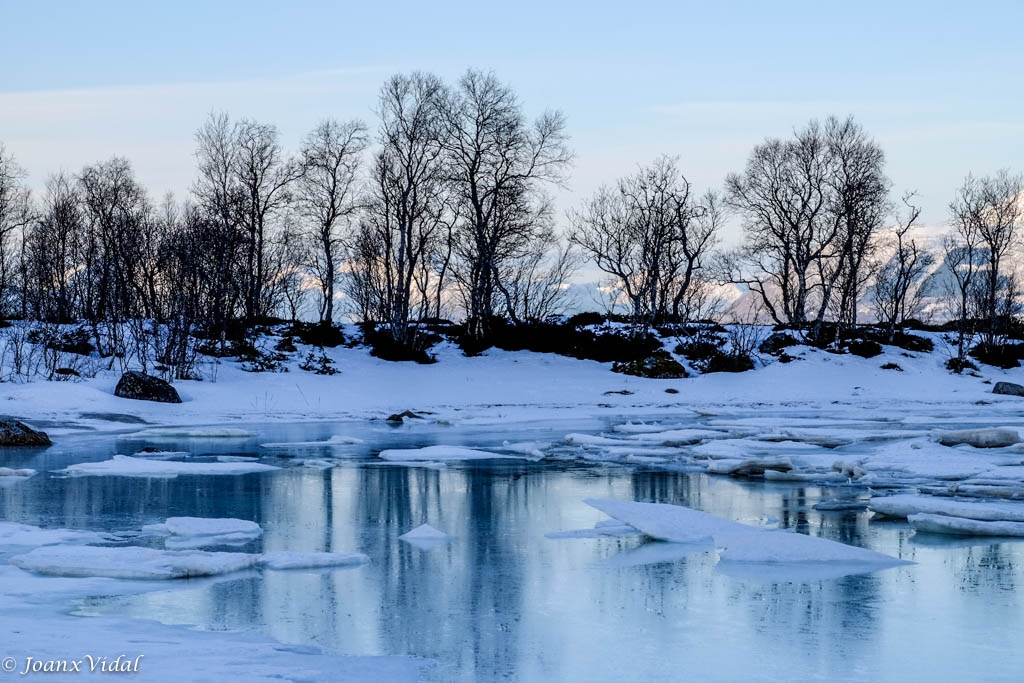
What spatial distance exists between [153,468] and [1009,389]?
25.3 meters

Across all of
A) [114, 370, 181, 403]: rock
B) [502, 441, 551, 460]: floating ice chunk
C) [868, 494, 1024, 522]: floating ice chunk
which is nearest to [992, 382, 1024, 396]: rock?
[502, 441, 551, 460]: floating ice chunk

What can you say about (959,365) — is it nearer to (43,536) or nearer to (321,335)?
(321,335)

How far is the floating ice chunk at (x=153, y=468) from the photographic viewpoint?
12.2 m

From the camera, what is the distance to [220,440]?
17.1m

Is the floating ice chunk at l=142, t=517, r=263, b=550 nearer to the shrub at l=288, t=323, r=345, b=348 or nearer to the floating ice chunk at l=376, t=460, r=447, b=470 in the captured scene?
the floating ice chunk at l=376, t=460, r=447, b=470

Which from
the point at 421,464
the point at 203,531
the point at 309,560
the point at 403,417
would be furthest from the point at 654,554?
the point at 403,417

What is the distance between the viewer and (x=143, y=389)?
22953mm

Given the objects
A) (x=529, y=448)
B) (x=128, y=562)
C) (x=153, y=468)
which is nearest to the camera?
(x=128, y=562)

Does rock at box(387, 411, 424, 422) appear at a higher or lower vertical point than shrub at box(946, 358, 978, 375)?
lower

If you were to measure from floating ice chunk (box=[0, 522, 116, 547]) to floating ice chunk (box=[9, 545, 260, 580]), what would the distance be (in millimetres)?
484

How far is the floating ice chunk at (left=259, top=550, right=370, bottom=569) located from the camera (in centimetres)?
699

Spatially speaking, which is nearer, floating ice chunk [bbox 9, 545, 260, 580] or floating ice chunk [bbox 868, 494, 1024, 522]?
floating ice chunk [bbox 9, 545, 260, 580]

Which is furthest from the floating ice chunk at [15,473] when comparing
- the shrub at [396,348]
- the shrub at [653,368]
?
the shrub at [653,368]

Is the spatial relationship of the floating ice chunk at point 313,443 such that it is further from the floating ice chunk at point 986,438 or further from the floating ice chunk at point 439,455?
the floating ice chunk at point 986,438
